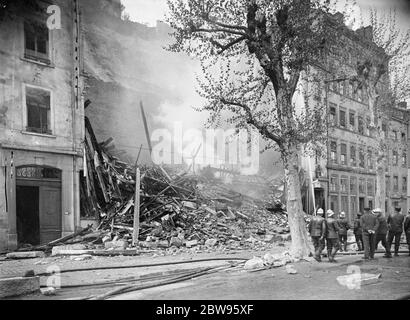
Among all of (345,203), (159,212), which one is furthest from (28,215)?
(345,203)

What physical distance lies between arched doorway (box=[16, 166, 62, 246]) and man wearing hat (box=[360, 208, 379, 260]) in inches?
487

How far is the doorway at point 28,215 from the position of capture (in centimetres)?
1697

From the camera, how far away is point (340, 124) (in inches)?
1415

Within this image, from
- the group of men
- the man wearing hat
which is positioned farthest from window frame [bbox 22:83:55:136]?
the man wearing hat

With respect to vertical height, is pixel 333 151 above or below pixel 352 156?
above

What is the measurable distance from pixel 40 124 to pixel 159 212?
655 cm

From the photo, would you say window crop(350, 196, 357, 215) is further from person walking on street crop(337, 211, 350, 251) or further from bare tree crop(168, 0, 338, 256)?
bare tree crop(168, 0, 338, 256)

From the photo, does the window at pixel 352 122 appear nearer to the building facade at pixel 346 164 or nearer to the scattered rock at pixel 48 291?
the building facade at pixel 346 164

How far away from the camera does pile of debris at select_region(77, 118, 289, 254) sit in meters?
16.8

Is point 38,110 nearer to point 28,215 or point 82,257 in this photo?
point 28,215

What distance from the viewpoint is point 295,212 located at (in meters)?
12.9
